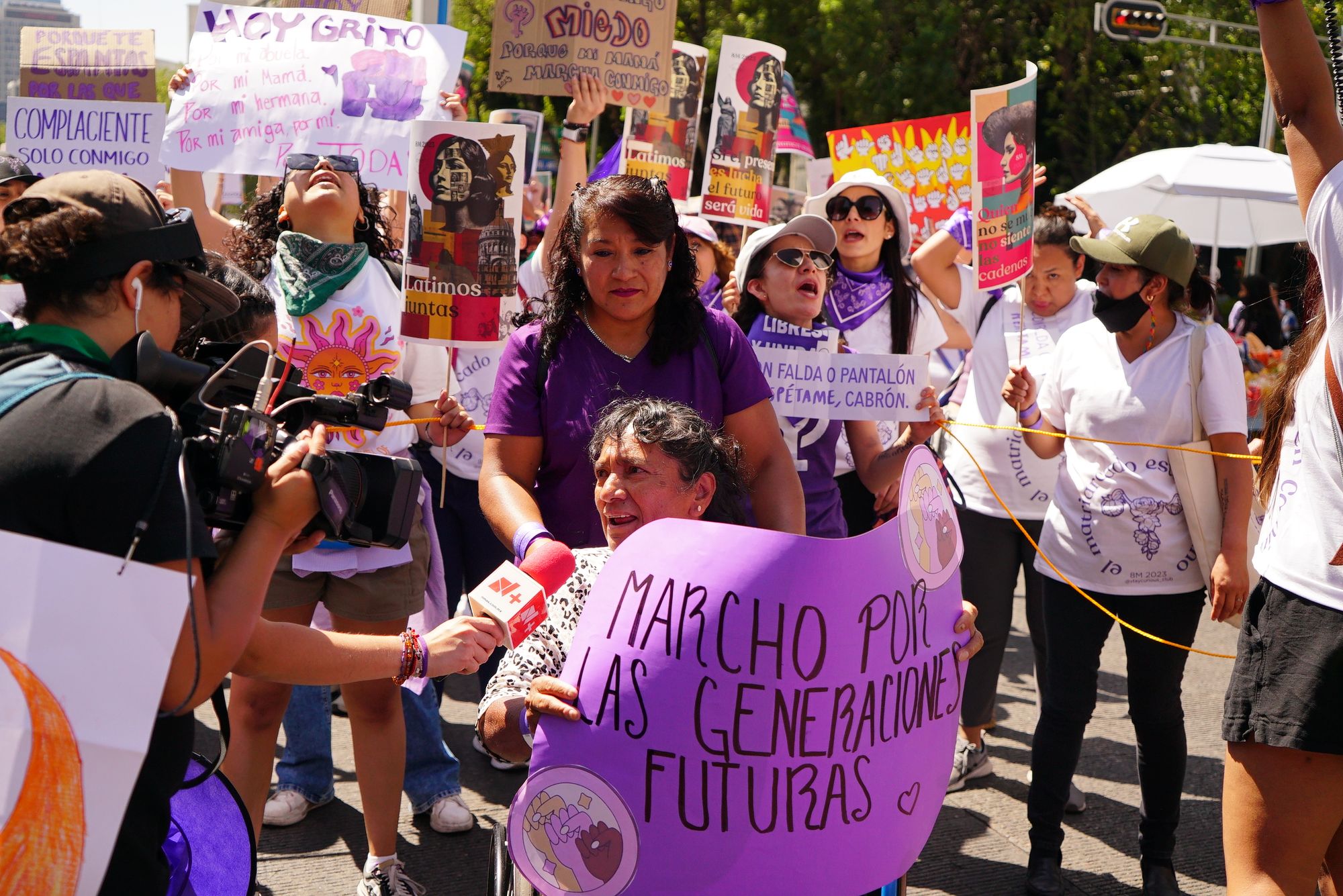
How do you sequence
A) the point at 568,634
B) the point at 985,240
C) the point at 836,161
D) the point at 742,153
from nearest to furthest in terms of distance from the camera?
1. the point at 568,634
2. the point at 985,240
3. the point at 742,153
4. the point at 836,161

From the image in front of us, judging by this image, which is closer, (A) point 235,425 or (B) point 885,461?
(A) point 235,425

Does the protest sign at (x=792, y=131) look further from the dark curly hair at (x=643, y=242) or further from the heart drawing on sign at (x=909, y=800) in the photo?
the heart drawing on sign at (x=909, y=800)

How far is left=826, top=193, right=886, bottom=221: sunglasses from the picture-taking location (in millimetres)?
4926

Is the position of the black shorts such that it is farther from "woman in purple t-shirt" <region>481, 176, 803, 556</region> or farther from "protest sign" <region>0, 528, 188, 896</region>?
"protest sign" <region>0, 528, 188, 896</region>

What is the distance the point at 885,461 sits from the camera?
4062mm

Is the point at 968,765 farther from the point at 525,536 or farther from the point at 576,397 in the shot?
the point at 525,536

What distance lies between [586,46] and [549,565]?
344 centimetres

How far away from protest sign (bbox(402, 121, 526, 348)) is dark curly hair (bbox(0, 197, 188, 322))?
1.96 metres

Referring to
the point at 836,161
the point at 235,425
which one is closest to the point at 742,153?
the point at 836,161

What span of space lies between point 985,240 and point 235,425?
327 cm

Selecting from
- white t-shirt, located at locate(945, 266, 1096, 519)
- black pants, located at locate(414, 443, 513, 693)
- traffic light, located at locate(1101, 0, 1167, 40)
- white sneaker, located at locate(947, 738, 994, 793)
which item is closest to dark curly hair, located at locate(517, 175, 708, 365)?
black pants, located at locate(414, 443, 513, 693)

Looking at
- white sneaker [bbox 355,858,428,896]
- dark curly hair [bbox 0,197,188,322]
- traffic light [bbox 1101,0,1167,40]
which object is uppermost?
traffic light [bbox 1101,0,1167,40]

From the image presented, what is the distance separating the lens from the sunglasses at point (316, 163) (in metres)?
3.84

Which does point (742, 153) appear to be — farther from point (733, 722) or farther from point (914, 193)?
point (733, 722)
